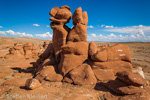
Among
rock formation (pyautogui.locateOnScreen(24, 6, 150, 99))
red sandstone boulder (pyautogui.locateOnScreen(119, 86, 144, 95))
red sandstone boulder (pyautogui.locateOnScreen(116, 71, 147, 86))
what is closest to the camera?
red sandstone boulder (pyautogui.locateOnScreen(119, 86, 144, 95))

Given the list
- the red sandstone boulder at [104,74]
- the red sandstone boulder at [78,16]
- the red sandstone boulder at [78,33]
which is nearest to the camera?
the red sandstone boulder at [104,74]

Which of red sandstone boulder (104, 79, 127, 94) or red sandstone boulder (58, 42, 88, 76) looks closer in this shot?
red sandstone boulder (104, 79, 127, 94)

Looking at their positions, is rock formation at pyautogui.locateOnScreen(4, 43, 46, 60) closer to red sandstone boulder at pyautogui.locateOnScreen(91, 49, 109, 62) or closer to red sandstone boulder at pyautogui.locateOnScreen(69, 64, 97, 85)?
red sandstone boulder at pyautogui.locateOnScreen(69, 64, 97, 85)

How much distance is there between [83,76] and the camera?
8812mm

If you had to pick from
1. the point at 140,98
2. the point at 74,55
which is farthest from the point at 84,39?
the point at 140,98

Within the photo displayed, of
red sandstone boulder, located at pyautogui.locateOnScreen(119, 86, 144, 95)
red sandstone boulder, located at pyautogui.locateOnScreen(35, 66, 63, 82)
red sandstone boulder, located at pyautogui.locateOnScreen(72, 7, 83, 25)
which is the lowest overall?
red sandstone boulder, located at pyautogui.locateOnScreen(35, 66, 63, 82)

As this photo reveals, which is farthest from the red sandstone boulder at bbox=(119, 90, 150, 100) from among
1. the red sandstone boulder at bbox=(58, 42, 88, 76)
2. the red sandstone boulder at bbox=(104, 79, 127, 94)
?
the red sandstone boulder at bbox=(58, 42, 88, 76)

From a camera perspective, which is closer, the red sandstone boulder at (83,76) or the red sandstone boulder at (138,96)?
the red sandstone boulder at (138,96)

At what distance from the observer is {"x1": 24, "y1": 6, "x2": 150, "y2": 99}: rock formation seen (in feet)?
24.3

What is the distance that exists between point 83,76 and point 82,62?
1913 mm

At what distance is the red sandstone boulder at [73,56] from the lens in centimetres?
1009

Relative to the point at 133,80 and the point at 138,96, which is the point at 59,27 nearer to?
the point at 133,80

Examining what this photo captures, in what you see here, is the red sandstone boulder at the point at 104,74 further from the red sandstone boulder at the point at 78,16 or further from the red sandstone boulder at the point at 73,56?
the red sandstone boulder at the point at 78,16

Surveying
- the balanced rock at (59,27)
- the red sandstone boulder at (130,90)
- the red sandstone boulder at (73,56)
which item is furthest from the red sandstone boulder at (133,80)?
the balanced rock at (59,27)
